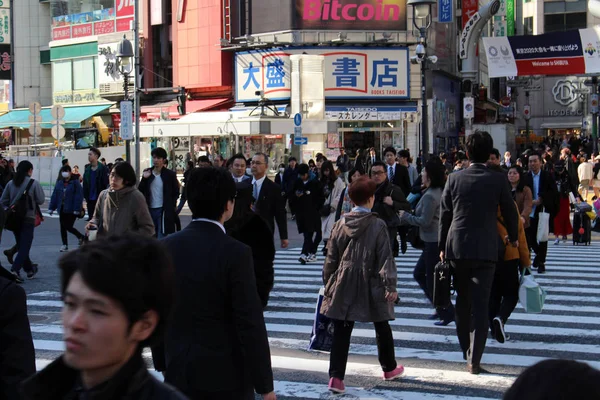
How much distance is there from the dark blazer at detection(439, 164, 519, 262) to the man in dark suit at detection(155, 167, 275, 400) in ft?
11.8

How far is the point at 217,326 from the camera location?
13.6ft

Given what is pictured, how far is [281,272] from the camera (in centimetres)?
1444

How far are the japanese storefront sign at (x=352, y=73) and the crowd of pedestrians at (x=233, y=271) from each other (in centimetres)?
2520

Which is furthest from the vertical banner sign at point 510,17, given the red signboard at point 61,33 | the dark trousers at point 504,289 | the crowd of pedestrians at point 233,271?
the dark trousers at point 504,289

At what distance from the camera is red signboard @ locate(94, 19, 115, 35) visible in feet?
155

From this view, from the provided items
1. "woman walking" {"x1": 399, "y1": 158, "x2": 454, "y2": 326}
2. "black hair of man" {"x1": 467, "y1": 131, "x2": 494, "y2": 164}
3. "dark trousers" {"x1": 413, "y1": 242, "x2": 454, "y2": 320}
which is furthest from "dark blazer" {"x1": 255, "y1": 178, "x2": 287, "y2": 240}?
"black hair of man" {"x1": 467, "y1": 131, "x2": 494, "y2": 164}

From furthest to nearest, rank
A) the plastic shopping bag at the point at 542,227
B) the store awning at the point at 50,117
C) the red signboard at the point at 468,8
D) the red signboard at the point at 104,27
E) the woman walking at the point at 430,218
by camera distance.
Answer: the red signboard at the point at 468,8 < the store awning at the point at 50,117 < the red signboard at the point at 104,27 < the plastic shopping bag at the point at 542,227 < the woman walking at the point at 430,218

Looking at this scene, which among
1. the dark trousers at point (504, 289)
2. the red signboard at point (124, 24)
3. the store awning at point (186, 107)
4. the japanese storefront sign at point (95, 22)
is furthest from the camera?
the japanese storefront sign at point (95, 22)

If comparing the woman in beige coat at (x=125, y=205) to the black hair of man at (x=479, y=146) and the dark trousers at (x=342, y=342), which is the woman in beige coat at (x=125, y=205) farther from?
the black hair of man at (x=479, y=146)

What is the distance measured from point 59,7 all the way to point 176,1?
1117cm

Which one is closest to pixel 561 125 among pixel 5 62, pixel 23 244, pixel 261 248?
pixel 5 62

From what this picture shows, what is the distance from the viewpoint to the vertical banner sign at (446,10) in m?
44.4

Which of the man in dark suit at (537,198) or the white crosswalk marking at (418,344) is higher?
the man in dark suit at (537,198)

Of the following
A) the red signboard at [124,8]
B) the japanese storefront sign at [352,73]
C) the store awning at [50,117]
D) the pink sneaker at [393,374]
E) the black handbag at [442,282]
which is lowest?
the pink sneaker at [393,374]
